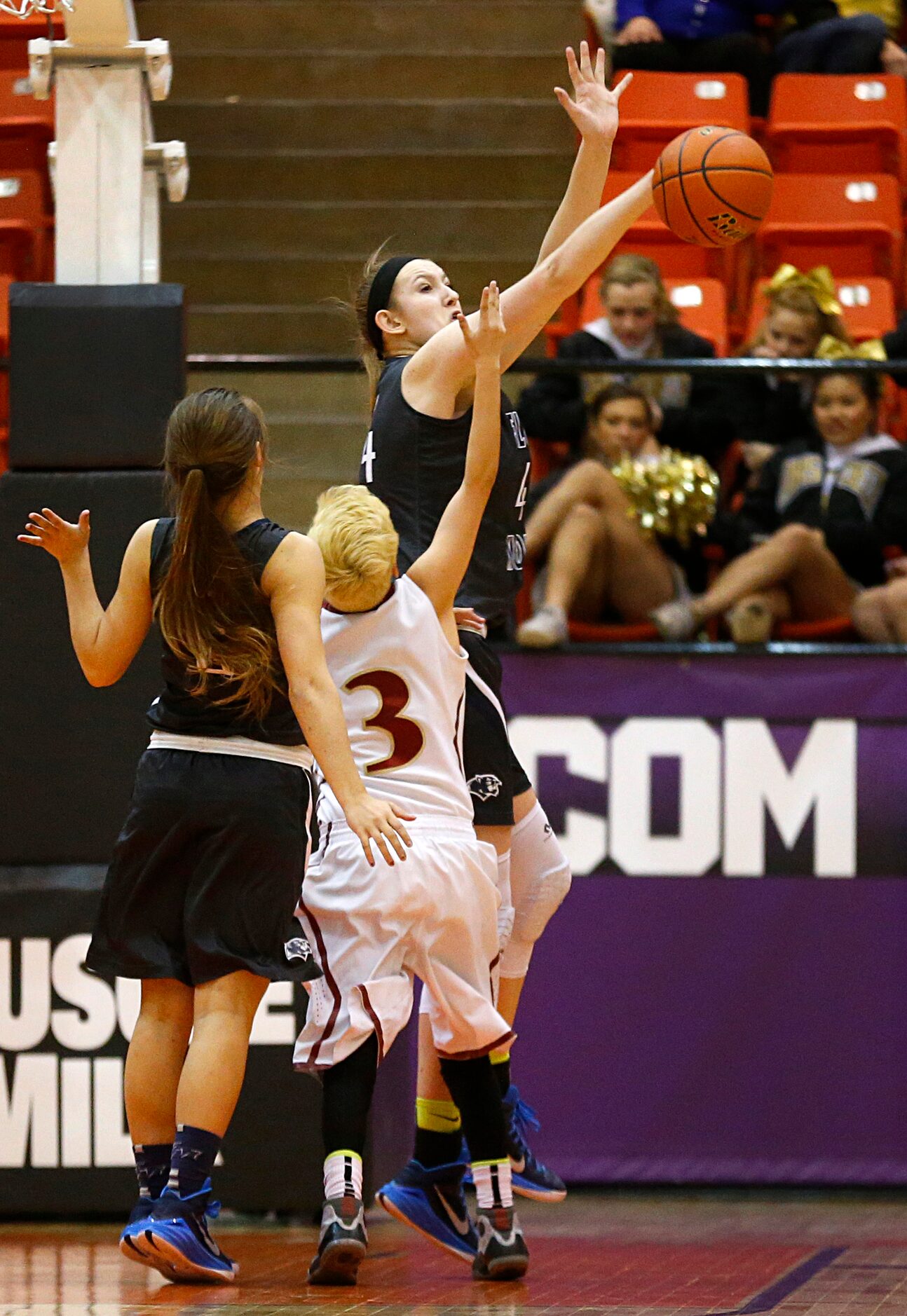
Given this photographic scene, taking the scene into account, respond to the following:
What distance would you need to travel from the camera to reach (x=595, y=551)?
613 centimetres

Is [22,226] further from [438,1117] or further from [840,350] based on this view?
[438,1117]

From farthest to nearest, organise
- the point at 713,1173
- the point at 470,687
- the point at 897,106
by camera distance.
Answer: the point at 897,106 → the point at 713,1173 → the point at 470,687

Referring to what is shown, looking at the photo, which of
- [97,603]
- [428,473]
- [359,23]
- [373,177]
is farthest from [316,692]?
[359,23]

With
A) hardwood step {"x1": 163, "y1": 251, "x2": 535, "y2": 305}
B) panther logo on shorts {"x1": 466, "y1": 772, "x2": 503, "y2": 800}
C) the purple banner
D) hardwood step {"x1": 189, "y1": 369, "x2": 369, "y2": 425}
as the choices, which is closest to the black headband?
panther logo on shorts {"x1": 466, "y1": 772, "x2": 503, "y2": 800}

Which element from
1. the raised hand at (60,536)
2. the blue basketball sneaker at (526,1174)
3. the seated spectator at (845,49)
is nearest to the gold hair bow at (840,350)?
the seated spectator at (845,49)

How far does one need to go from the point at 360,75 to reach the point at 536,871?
6730mm

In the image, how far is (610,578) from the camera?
6199mm

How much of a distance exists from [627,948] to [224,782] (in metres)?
2.32

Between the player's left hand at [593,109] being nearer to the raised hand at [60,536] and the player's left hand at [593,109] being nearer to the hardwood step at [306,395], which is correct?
the raised hand at [60,536]

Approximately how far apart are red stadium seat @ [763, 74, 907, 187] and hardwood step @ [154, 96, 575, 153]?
1.16 metres

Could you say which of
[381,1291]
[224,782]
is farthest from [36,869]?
[381,1291]

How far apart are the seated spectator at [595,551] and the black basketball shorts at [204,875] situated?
2259 millimetres

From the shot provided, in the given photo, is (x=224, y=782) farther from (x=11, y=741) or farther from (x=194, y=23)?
(x=194, y=23)

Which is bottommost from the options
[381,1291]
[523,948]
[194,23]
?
[381,1291]
